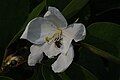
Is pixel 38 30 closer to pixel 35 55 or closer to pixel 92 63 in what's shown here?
pixel 35 55

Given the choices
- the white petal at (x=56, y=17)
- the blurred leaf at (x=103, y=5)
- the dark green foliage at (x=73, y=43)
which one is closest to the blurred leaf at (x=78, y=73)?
the dark green foliage at (x=73, y=43)

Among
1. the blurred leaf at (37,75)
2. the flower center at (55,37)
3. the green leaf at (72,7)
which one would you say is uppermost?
the green leaf at (72,7)

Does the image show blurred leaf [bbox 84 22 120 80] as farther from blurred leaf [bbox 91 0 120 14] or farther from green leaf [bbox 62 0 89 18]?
blurred leaf [bbox 91 0 120 14]

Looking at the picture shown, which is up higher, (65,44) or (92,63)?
→ (65,44)

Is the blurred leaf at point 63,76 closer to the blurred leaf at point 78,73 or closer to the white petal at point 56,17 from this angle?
the blurred leaf at point 78,73

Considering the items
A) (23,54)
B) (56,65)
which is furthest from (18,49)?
(56,65)

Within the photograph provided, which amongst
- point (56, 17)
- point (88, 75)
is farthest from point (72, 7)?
point (88, 75)

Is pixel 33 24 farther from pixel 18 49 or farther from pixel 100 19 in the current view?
pixel 100 19
